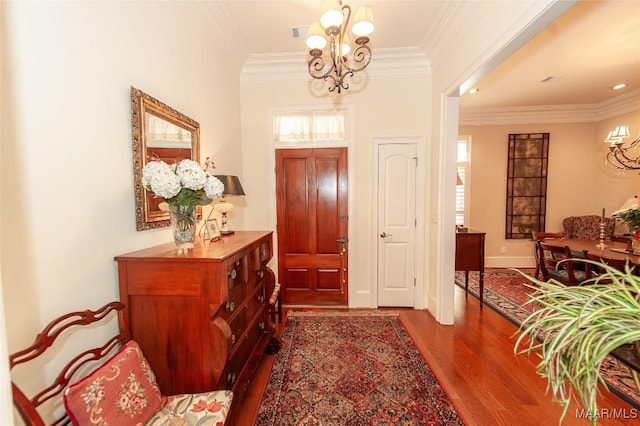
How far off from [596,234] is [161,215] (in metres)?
6.74

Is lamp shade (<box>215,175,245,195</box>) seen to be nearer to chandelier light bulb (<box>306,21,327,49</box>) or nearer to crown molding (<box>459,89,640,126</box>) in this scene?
chandelier light bulb (<box>306,21,327,49</box>)

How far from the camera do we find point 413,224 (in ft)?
11.6

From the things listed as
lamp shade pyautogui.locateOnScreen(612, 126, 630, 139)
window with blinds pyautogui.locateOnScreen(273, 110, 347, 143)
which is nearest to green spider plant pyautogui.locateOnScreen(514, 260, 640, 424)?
window with blinds pyautogui.locateOnScreen(273, 110, 347, 143)

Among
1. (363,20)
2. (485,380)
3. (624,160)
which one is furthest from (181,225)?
(624,160)

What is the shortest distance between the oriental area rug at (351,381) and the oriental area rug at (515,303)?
1066mm

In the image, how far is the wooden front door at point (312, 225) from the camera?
3516mm

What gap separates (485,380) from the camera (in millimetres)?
2178

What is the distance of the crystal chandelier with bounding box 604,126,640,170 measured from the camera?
4047 millimetres

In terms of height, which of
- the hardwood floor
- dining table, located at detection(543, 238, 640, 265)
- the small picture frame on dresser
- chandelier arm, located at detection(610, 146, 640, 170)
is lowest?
the hardwood floor

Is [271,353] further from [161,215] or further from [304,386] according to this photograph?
[161,215]

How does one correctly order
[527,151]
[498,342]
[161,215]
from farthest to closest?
[527,151] < [498,342] < [161,215]

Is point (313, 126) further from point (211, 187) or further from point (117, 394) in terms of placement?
point (117, 394)

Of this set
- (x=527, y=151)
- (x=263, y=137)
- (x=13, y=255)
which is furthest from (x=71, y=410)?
(x=527, y=151)

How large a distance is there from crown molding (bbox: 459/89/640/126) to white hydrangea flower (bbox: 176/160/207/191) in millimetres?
5376
